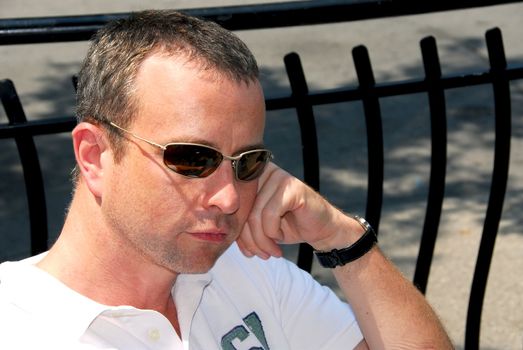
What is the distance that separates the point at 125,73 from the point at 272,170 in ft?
1.70

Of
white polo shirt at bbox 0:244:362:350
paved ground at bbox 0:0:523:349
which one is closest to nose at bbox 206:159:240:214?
white polo shirt at bbox 0:244:362:350

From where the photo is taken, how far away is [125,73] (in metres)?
2.43

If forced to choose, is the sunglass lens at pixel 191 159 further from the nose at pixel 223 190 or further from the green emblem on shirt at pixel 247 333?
the green emblem on shirt at pixel 247 333

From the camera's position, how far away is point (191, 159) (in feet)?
7.82

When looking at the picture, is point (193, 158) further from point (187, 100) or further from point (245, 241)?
point (245, 241)

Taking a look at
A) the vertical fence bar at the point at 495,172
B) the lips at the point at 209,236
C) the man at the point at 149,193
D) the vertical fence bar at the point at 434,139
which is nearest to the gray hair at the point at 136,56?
the man at the point at 149,193

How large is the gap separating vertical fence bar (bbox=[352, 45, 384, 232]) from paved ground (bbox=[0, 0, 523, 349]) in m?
1.74

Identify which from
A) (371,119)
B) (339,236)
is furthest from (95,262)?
(371,119)

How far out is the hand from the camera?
2.77 meters

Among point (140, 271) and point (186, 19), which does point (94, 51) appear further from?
point (140, 271)

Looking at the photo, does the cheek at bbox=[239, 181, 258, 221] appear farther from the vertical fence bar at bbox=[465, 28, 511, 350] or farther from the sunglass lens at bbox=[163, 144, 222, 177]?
the vertical fence bar at bbox=[465, 28, 511, 350]

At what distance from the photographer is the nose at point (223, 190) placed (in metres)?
2.44

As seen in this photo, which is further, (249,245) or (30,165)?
(30,165)

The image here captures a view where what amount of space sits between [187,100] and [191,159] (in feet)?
0.40
